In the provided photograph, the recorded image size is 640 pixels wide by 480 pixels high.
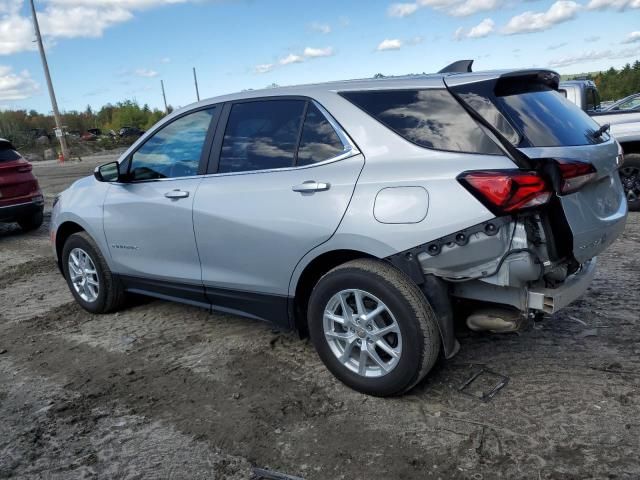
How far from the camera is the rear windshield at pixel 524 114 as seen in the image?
2959mm

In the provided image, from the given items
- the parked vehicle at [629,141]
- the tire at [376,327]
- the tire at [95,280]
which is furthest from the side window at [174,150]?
the parked vehicle at [629,141]

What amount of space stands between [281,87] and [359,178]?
3.58 feet

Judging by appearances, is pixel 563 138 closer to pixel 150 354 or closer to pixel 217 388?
pixel 217 388

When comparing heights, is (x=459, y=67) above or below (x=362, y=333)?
above

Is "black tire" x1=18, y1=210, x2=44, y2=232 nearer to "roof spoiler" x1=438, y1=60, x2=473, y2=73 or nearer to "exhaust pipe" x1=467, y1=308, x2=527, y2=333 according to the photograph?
"roof spoiler" x1=438, y1=60, x2=473, y2=73

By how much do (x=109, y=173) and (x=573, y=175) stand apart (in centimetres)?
348

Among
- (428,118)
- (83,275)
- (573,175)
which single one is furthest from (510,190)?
(83,275)

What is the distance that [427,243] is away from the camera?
9.66 feet

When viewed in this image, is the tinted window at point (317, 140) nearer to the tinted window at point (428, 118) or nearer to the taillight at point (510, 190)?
the tinted window at point (428, 118)

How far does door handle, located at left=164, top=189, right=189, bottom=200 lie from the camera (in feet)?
13.2

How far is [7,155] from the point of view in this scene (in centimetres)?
903

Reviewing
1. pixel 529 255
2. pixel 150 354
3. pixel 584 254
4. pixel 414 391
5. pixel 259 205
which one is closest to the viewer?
pixel 529 255

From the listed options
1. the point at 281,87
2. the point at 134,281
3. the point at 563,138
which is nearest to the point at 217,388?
the point at 134,281

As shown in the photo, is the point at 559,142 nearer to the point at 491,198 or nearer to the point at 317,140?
the point at 491,198
